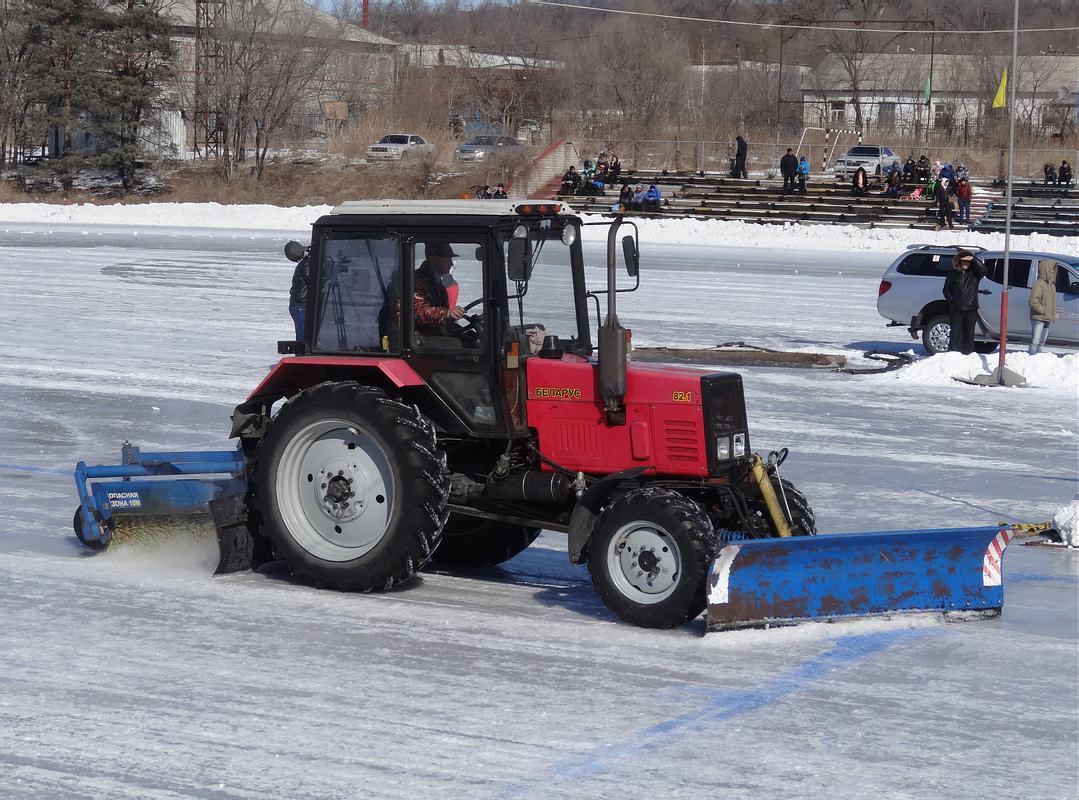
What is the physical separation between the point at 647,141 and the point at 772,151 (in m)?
5.21

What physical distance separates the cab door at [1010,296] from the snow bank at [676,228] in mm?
13645

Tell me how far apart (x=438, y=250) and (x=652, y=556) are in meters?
2.04

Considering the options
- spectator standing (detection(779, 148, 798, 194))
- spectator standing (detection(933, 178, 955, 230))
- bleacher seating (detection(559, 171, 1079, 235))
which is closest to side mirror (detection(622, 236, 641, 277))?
bleacher seating (detection(559, 171, 1079, 235))

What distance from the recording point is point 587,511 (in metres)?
7.12

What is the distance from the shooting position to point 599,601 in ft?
25.5

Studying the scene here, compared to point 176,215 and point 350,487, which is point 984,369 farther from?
point 176,215

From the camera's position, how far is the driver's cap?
→ 7430 mm

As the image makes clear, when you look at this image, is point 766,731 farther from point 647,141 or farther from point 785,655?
point 647,141

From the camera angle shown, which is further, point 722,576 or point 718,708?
point 722,576

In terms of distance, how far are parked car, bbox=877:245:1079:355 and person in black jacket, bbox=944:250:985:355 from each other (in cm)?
98

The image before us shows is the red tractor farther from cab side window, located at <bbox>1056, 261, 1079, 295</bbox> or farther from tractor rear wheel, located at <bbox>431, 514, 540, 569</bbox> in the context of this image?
cab side window, located at <bbox>1056, 261, 1079, 295</bbox>

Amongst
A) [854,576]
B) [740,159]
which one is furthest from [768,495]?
[740,159]

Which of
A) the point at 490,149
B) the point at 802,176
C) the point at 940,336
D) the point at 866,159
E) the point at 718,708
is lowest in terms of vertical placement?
the point at 718,708

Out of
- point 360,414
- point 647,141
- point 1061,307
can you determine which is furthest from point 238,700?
point 647,141
